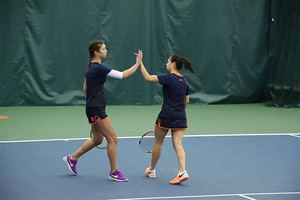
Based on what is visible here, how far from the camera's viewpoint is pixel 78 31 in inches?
388

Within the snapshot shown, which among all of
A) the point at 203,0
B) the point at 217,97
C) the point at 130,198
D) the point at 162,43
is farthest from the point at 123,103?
the point at 130,198

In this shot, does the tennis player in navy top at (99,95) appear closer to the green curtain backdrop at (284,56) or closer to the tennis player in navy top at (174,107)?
the tennis player in navy top at (174,107)

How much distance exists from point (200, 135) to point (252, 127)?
1.36m

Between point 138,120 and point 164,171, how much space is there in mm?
3532

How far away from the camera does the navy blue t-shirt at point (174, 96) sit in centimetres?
429

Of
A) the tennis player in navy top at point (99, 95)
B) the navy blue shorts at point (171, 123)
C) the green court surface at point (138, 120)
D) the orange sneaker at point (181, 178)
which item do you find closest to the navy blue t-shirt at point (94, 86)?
the tennis player in navy top at point (99, 95)

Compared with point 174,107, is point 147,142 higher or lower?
lower

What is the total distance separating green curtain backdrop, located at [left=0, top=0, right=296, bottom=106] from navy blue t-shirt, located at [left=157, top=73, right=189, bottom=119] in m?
5.76

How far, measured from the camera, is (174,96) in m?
4.31

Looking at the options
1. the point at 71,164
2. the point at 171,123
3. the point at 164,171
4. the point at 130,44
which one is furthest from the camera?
the point at 130,44

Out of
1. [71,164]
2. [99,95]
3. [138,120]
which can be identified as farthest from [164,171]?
[138,120]

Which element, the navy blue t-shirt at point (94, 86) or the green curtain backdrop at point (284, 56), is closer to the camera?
the navy blue t-shirt at point (94, 86)

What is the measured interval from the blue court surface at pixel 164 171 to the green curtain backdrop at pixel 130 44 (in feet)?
12.9

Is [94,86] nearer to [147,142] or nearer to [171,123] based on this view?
[171,123]
